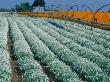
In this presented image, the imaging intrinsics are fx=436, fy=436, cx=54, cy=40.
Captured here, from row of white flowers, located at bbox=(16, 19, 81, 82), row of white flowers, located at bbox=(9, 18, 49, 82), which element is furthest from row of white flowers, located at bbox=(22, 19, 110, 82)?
row of white flowers, located at bbox=(9, 18, 49, 82)

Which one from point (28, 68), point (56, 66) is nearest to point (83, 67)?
point (56, 66)

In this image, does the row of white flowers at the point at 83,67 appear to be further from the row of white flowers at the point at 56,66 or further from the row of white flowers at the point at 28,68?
the row of white flowers at the point at 28,68

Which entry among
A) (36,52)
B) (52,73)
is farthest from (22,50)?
(52,73)

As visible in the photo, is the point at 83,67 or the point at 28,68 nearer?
the point at 28,68

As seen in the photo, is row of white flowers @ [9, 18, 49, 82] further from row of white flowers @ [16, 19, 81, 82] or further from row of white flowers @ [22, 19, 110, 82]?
row of white flowers @ [22, 19, 110, 82]

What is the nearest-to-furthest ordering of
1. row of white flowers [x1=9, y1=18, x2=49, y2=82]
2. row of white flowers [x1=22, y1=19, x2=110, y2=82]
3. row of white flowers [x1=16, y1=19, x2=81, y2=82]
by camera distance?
1. row of white flowers [x1=9, y1=18, x2=49, y2=82]
2. row of white flowers [x1=22, y1=19, x2=110, y2=82]
3. row of white flowers [x1=16, y1=19, x2=81, y2=82]

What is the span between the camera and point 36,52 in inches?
937

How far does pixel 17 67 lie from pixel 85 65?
3.35m

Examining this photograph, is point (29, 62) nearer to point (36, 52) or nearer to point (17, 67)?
point (17, 67)

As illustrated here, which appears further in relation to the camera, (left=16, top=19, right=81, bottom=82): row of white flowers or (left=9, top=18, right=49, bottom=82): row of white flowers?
(left=16, top=19, right=81, bottom=82): row of white flowers

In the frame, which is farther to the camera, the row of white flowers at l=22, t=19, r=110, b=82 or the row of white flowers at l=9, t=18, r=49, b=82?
the row of white flowers at l=22, t=19, r=110, b=82

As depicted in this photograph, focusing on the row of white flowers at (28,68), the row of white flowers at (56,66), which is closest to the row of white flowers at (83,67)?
the row of white flowers at (56,66)

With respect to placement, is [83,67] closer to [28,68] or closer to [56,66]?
[56,66]

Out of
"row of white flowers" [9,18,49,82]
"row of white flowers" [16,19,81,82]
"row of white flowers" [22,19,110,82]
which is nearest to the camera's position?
"row of white flowers" [9,18,49,82]
